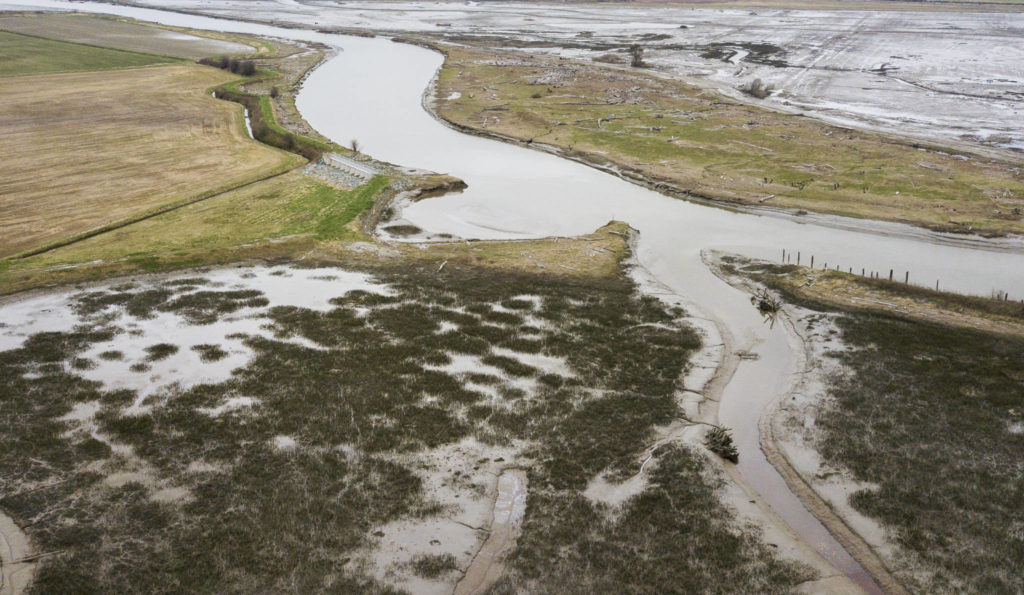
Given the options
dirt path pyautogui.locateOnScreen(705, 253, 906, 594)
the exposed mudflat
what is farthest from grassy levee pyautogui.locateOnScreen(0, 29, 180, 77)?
dirt path pyautogui.locateOnScreen(705, 253, 906, 594)

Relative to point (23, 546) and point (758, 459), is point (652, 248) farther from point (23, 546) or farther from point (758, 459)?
point (23, 546)

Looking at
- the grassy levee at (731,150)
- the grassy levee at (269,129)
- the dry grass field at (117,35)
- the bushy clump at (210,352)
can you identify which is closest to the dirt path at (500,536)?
the bushy clump at (210,352)

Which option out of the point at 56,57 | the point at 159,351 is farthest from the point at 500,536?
the point at 56,57

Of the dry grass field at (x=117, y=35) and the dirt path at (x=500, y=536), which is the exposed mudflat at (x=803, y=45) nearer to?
the dry grass field at (x=117, y=35)

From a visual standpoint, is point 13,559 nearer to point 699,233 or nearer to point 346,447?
point 346,447

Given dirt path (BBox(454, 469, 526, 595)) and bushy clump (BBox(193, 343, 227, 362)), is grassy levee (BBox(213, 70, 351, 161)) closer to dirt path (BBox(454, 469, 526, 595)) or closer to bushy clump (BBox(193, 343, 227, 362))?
bushy clump (BBox(193, 343, 227, 362))

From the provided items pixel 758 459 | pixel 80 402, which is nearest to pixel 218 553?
pixel 80 402
